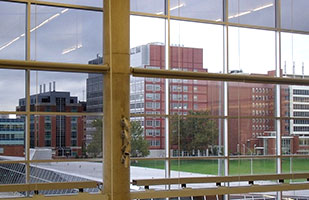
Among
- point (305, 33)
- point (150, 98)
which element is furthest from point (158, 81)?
point (305, 33)

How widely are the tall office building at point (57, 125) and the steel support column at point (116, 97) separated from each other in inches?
38.5

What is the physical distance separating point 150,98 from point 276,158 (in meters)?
4.48

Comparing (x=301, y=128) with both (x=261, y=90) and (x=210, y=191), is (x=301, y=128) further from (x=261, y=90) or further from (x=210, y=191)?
(x=210, y=191)

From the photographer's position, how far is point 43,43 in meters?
13.8

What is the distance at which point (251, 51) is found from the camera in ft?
55.1

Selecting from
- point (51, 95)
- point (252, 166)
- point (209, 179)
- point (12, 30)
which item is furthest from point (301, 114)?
point (12, 30)

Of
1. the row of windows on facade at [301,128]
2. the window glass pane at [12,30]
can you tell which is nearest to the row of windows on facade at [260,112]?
the row of windows on facade at [301,128]

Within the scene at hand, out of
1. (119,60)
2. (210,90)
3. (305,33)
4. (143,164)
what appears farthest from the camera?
(305,33)

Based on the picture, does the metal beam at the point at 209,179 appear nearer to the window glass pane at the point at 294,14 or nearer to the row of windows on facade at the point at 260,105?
the row of windows on facade at the point at 260,105

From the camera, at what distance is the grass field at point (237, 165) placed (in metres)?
15.0

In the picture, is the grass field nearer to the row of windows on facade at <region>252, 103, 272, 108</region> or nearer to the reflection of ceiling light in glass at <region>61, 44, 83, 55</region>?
the row of windows on facade at <region>252, 103, 272, 108</region>

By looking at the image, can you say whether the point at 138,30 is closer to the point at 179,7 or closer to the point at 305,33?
the point at 179,7

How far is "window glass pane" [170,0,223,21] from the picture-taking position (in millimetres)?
15492

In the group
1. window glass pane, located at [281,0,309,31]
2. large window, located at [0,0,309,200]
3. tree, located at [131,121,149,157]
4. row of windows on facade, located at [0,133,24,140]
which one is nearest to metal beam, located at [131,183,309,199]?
large window, located at [0,0,309,200]
